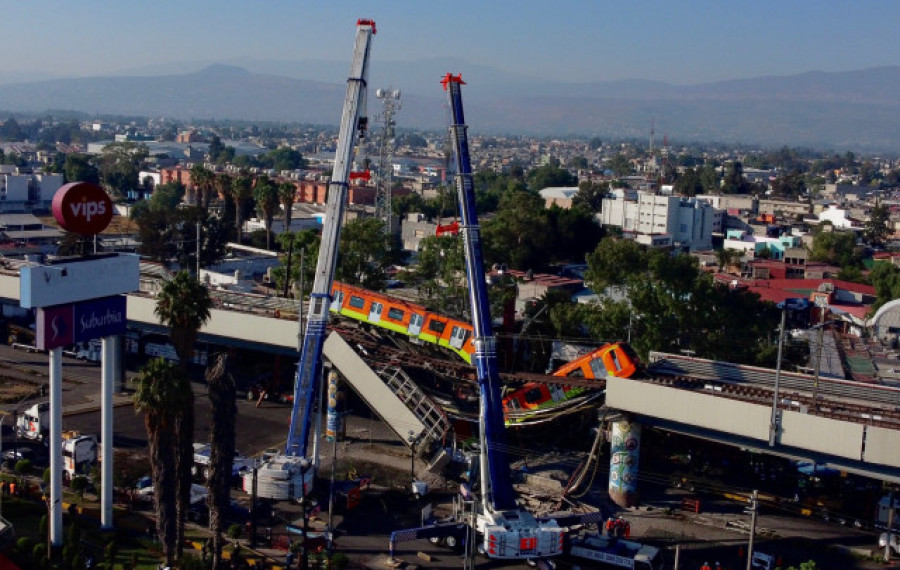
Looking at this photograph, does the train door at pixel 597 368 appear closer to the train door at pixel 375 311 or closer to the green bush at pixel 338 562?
the train door at pixel 375 311

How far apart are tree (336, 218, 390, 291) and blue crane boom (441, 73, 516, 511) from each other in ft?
73.7

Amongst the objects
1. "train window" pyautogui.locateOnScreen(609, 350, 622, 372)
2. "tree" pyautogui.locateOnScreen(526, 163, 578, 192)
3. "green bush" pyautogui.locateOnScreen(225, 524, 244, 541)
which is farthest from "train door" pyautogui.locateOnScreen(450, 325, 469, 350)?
"tree" pyautogui.locateOnScreen(526, 163, 578, 192)

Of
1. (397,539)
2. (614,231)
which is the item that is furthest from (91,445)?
(614,231)

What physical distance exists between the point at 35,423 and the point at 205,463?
8.14m

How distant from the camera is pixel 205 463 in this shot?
35844 mm

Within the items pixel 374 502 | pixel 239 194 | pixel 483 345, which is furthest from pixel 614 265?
pixel 239 194

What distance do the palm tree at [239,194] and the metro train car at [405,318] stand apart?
40565 mm

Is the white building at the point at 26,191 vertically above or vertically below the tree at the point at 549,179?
below

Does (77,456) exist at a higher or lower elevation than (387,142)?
lower

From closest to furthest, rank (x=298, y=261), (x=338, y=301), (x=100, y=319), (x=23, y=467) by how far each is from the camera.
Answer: (x=100, y=319) < (x=23, y=467) < (x=338, y=301) < (x=298, y=261)

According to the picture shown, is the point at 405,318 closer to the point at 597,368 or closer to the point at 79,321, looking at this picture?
the point at 597,368

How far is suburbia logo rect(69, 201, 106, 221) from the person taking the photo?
28.7 m

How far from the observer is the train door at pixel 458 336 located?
137 ft

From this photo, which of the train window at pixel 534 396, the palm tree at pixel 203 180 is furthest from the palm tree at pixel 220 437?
the palm tree at pixel 203 180
